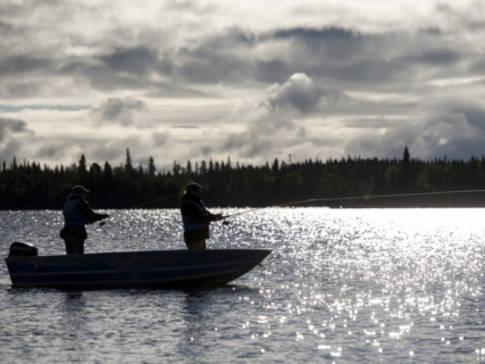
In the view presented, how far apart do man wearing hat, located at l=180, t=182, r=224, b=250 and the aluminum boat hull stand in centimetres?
54

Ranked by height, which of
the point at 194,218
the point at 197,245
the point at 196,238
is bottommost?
the point at 197,245

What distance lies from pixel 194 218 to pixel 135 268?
275 cm

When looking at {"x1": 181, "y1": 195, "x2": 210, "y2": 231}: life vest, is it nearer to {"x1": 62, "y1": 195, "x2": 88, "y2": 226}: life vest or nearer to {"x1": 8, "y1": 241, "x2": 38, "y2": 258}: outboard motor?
{"x1": 62, "y1": 195, "x2": 88, "y2": 226}: life vest

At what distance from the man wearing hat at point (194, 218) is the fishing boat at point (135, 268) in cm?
54

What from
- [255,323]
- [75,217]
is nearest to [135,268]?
[75,217]

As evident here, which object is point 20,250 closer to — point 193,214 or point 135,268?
point 135,268

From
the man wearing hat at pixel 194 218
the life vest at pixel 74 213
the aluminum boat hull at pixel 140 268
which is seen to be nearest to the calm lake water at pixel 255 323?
the aluminum boat hull at pixel 140 268

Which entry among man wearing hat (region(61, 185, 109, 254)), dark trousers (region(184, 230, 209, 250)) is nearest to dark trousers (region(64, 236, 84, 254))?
man wearing hat (region(61, 185, 109, 254))

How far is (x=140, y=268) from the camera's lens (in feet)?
95.7

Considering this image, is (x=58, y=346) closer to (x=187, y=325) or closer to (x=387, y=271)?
(x=187, y=325)

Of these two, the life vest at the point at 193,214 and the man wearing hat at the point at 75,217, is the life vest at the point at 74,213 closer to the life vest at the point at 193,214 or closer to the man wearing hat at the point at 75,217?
the man wearing hat at the point at 75,217

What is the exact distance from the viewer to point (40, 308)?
25.5 meters

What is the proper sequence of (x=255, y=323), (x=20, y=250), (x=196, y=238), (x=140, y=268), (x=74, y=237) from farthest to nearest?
(x=20, y=250)
(x=74, y=237)
(x=140, y=268)
(x=196, y=238)
(x=255, y=323)

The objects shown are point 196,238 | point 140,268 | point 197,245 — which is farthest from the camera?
point 140,268
